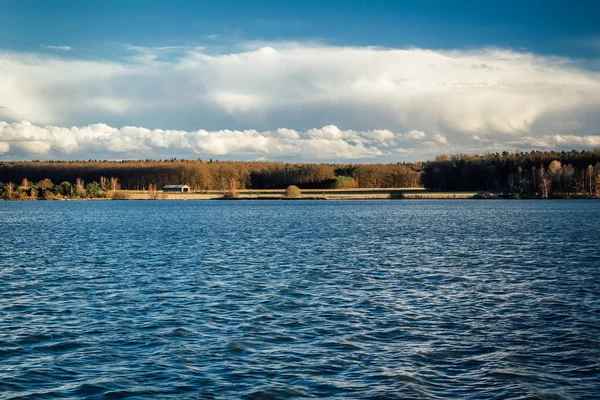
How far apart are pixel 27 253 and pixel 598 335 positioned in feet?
121

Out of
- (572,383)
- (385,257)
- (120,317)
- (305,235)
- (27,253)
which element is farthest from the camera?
(305,235)

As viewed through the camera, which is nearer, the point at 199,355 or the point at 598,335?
the point at 199,355

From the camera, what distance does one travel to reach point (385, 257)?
130ft

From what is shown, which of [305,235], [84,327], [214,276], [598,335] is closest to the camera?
[598,335]

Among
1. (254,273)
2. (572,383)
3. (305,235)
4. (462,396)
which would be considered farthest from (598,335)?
(305,235)

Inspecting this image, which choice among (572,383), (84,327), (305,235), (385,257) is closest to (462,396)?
(572,383)

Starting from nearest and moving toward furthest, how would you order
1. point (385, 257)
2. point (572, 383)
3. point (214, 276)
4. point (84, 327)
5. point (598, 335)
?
point (572, 383), point (598, 335), point (84, 327), point (214, 276), point (385, 257)

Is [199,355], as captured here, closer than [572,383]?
No

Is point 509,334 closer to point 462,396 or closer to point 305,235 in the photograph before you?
point 462,396

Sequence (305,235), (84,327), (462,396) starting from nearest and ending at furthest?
(462,396), (84,327), (305,235)

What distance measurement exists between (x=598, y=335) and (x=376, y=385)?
25.9 feet

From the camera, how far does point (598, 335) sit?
1789 centimetres

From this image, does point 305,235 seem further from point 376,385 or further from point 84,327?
point 376,385

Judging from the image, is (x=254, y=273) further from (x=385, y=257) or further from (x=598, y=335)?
(x=598, y=335)
